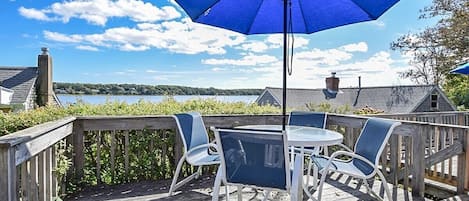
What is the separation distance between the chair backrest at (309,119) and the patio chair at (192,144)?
1.21 meters

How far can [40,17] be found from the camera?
1338 cm

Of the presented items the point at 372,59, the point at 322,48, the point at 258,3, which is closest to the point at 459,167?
the point at 258,3

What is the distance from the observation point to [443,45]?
49.7ft

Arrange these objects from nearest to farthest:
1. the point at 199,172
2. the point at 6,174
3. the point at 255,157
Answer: the point at 6,174
the point at 255,157
the point at 199,172

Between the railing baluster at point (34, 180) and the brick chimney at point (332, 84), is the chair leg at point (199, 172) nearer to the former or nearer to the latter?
the railing baluster at point (34, 180)

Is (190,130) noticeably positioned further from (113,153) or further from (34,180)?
(34,180)

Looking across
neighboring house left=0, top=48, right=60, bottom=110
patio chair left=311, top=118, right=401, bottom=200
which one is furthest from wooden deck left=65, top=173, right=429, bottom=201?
neighboring house left=0, top=48, right=60, bottom=110

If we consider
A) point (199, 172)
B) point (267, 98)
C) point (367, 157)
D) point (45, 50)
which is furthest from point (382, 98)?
point (367, 157)

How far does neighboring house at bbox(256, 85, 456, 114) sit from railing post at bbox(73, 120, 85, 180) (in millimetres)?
12861

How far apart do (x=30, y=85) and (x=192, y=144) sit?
1211cm

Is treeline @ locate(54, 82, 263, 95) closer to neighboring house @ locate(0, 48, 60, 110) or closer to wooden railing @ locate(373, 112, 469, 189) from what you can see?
wooden railing @ locate(373, 112, 469, 189)

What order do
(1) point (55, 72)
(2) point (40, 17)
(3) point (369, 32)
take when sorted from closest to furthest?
1. (2) point (40, 17)
2. (1) point (55, 72)
3. (3) point (369, 32)

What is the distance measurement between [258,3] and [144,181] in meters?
2.53

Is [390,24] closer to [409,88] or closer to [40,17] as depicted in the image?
[409,88]
